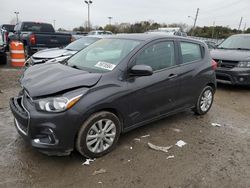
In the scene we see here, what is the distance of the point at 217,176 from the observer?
3.12 meters

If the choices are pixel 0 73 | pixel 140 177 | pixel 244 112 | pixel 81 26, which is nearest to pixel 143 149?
pixel 140 177

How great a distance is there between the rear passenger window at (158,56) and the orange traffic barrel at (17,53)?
7515mm

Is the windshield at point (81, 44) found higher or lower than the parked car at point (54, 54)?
higher

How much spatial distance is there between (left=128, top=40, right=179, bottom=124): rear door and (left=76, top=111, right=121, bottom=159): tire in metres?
0.37

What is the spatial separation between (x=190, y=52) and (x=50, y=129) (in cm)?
307

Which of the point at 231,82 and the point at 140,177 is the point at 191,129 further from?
A: the point at 231,82

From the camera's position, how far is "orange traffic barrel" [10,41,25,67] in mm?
9695

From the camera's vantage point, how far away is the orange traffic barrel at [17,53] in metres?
9.70

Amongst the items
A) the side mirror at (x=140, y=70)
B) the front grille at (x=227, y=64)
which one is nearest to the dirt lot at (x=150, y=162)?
the side mirror at (x=140, y=70)

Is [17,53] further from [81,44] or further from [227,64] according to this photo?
[227,64]

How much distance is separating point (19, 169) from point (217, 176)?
2.54 metres

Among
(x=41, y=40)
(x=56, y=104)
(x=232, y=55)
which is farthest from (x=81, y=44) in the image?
(x=56, y=104)

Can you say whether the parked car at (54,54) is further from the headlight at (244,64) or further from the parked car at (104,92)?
the headlight at (244,64)

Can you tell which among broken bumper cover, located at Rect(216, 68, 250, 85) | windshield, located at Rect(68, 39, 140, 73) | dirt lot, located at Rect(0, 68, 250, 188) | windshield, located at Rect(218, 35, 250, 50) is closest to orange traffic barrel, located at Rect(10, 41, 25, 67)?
dirt lot, located at Rect(0, 68, 250, 188)
